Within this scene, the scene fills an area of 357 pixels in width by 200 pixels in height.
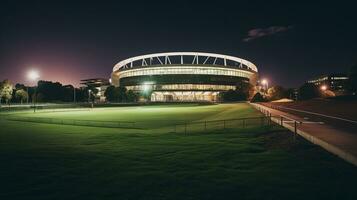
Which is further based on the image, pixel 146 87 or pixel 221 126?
pixel 146 87

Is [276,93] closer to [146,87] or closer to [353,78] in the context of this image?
[353,78]

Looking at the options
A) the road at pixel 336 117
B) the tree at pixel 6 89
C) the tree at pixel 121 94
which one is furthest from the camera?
the tree at pixel 121 94

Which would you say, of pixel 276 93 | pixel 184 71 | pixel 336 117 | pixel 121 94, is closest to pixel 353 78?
pixel 276 93

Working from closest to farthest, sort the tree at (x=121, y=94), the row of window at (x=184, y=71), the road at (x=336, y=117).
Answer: the road at (x=336, y=117) < the tree at (x=121, y=94) < the row of window at (x=184, y=71)

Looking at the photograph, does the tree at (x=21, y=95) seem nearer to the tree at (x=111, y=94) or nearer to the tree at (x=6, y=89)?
the tree at (x=6, y=89)

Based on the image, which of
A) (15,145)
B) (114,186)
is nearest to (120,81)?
(15,145)

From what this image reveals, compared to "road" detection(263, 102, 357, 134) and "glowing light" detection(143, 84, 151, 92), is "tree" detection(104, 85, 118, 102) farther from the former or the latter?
→ "road" detection(263, 102, 357, 134)

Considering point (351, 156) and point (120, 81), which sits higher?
point (120, 81)

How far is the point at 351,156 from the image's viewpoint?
10461mm

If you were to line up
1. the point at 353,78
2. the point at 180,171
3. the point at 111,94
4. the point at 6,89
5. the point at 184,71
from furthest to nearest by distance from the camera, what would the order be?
the point at 184,71, the point at 111,94, the point at 6,89, the point at 353,78, the point at 180,171

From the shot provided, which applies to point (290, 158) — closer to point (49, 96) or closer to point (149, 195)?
point (149, 195)

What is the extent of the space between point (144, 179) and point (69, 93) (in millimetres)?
111459

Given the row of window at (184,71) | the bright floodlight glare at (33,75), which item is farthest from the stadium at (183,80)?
the bright floodlight glare at (33,75)

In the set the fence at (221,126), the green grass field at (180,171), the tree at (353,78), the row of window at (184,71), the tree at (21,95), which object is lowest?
the green grass field at (180,171)
